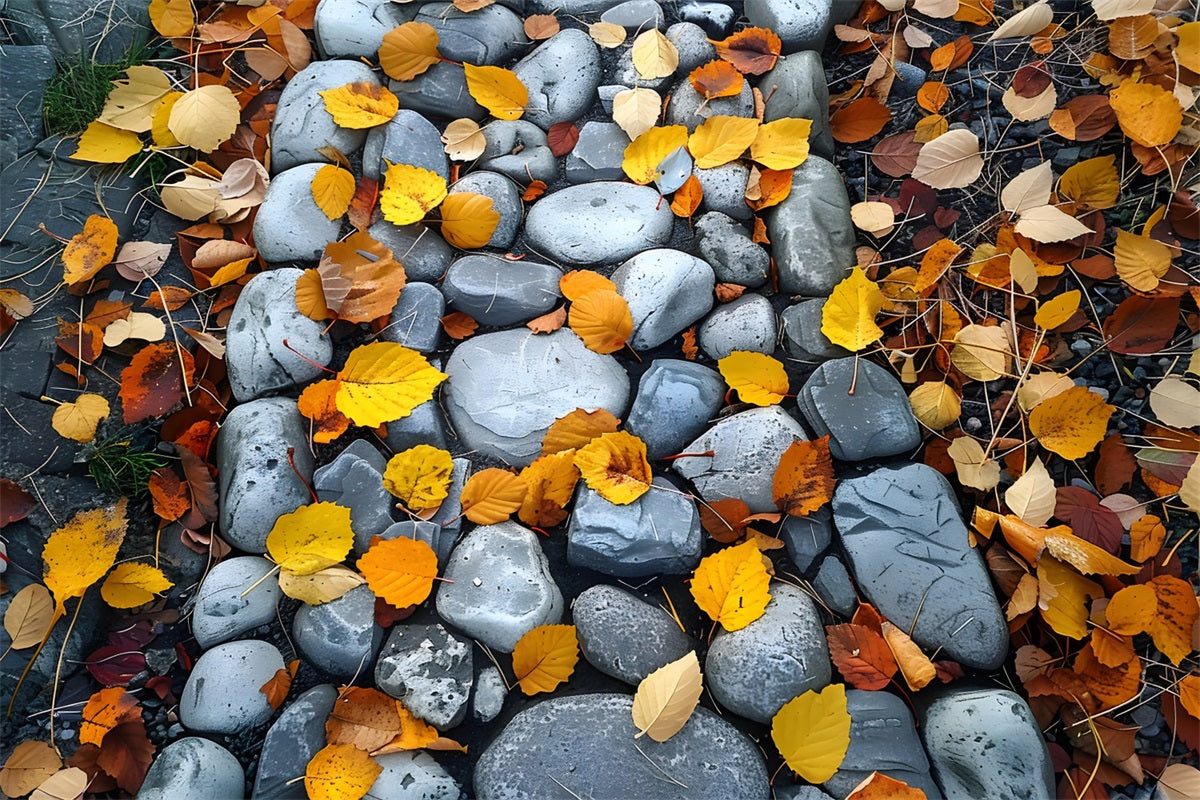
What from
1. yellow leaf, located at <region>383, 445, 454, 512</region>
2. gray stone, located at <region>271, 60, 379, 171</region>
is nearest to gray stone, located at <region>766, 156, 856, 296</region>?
yellow leaf, located at <region>383, 445, 454, 512</region>

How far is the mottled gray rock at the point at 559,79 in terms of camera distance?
2.34 meters

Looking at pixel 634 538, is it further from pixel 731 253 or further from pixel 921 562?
pixel 731 253

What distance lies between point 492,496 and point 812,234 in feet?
3.48

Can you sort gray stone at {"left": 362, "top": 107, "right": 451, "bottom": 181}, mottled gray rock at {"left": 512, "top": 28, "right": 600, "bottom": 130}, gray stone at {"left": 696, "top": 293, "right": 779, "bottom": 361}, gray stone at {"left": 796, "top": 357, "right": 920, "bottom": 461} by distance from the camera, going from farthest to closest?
mottled gray rock at {"left": 512, "top": 28, "right": 600, "bottom": 130}
gray stone at {"left": 362, "top": 107, "right": 451, "bottom": 181}
gray stone at {"left": 696, "top": 293, "right": 779, "bottom": 361}
gray stone at {"left": 796, "top": 357, "right": 920, "bottom": 461}

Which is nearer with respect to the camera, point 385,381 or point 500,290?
point 385,381

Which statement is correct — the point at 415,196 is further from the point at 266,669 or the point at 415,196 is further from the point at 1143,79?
the point at 1143,79

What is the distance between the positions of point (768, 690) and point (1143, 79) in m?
1.80

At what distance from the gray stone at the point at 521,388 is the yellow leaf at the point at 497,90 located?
722mm

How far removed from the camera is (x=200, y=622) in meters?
1.75

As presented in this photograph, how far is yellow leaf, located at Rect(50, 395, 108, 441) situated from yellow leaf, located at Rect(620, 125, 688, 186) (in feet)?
4.82

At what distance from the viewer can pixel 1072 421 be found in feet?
5.90

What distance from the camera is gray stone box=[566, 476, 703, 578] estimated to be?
1.78 m

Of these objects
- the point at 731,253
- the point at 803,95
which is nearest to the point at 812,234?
the point at 731,253

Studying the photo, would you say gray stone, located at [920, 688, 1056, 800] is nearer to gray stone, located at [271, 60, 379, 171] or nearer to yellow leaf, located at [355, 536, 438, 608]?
yellow leaf, located at [355, 536, 438, 608]
